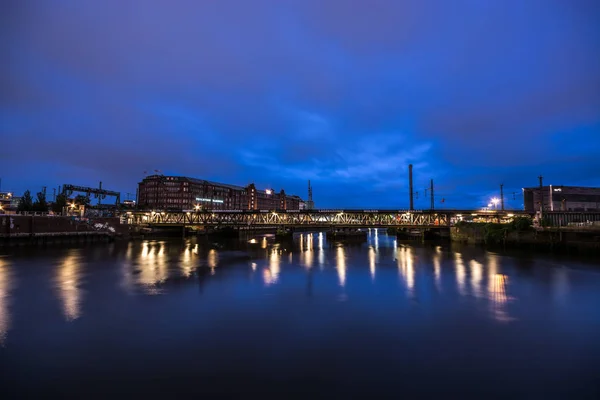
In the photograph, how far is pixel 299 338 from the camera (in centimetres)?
1320

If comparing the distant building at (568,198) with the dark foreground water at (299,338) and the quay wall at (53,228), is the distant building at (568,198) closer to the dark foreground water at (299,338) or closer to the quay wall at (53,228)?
the dark foreground water at (299,338)

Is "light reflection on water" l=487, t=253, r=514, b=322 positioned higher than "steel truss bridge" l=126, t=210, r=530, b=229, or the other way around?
"steel truss bridge" l=126, t=210, r=530, b=229

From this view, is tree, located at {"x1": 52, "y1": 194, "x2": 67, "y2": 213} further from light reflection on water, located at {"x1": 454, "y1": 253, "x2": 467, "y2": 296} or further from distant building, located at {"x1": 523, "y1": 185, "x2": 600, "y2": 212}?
distant building, located at {"x1": 523, "y1": 185, "x2": 600, "y2": 212}

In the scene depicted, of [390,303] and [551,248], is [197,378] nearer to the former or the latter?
[390,303]

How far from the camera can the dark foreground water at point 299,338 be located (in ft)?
31.0

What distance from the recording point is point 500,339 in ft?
43.4

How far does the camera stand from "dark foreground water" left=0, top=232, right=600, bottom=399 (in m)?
9.46

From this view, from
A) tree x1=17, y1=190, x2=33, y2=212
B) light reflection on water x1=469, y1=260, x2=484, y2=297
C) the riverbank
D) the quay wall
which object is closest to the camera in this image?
light reflection on water x1=469, y1=260, x2=484, y2=297

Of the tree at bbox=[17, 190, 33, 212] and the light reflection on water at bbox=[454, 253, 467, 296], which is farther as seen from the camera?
the tree at bbox=[17, 190, 33, 212]

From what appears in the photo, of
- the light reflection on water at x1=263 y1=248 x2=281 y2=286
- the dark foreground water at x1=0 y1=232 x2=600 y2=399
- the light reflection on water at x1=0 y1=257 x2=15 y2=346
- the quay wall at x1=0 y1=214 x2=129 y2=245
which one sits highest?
the quay wall at x1=0 y1=214 x2=129 y2=245

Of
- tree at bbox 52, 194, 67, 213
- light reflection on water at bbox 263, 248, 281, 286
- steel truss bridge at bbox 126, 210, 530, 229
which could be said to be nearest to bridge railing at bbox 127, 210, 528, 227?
steel truss bridge at bbox 126, 210, 530, 229

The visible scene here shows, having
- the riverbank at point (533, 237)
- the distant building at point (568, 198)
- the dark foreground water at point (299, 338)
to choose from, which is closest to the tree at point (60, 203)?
the dark foreground water at point (299, 338)

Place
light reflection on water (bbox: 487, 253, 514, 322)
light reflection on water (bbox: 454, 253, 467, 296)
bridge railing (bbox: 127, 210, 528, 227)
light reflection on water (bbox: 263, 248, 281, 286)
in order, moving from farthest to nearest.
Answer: bridge railing (bbox: 127, 210, 528, 227) < light reflection on water (bbox: 263, 248, 281, 286) < light reflection on water (bbox: 454, 253, 467, 296) < light reflection on water (bbox: 487, 253, 514, 322)

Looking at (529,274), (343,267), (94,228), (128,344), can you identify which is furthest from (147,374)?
(94,228)
